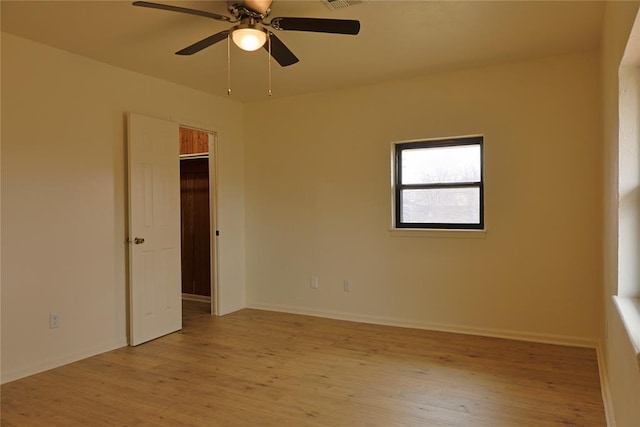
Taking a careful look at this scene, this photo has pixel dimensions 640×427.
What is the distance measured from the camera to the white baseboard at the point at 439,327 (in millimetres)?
3699

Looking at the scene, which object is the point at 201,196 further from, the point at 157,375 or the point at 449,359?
the point at 449,359

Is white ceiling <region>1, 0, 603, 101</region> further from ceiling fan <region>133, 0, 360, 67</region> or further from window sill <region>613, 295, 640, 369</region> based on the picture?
window sill <region>613, 295, 640, 369</region>

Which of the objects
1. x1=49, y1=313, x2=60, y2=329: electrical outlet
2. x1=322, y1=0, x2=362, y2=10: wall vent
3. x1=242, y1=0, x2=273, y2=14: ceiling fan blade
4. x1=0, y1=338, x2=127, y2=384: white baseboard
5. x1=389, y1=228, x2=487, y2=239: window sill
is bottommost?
x1=0, y1=338, x2=127, y2=384: white baseboard

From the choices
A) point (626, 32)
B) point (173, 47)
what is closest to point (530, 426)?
point (626, 32)

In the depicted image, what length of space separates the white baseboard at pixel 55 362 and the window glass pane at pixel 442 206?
3080mm

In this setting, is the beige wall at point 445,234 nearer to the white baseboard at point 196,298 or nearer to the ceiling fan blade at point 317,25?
the white baseboard at point 196,298

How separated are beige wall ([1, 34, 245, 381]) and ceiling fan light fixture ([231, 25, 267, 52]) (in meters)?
1.84

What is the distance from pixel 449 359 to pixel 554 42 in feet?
8.87

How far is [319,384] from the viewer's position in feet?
9.84

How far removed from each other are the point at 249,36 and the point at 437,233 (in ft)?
8.71

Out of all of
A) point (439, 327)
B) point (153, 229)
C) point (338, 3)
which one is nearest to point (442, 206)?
point (439, 327)

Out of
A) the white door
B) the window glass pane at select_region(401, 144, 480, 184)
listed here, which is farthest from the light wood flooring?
the window glass pane at select_region(401, 144, 480, 184)

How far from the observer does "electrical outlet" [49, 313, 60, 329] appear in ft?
10.9

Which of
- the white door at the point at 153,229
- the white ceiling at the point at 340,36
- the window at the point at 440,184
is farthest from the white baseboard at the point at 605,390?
the white door at the point at 153,229
